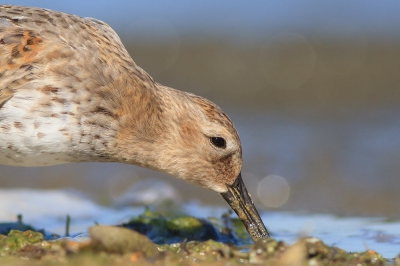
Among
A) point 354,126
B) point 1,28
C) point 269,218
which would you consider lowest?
point 269,218

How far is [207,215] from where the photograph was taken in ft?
26.0

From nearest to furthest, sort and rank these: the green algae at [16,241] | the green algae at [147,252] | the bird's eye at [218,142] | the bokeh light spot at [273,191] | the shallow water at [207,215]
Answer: the green algae at [147,252], the green algae at [16,241], the bird's eye at [218,142], the shallow water at [207,215], the bokeh light spot at [273,191]

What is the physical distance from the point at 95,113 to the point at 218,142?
1166 millimetres

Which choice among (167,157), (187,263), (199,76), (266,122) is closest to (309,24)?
(199,76)

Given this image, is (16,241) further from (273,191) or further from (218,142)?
(273,191)

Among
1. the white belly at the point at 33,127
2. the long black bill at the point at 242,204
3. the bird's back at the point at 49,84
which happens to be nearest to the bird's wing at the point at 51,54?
the bird's back at the point at 49,84

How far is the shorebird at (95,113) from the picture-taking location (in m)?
5.72

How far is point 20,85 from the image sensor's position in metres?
5.77

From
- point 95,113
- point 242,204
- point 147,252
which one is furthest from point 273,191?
point 147,252

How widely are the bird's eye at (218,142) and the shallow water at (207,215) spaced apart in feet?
3.53

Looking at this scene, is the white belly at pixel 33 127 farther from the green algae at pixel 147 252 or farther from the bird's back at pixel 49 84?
the green algae at pixel 147 252

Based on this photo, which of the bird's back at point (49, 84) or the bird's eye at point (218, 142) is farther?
the bird's eye at point (218, 142)

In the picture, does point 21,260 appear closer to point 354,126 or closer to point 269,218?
point 269,218

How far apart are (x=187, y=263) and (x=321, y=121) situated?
37.2 feet
